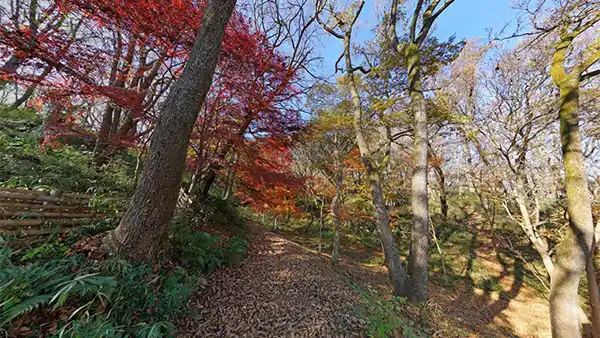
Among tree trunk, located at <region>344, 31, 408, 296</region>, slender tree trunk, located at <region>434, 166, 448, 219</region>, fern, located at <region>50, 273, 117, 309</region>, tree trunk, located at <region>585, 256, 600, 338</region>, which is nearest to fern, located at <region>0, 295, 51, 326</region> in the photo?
fern, located at <region>50, 273, 117, 309</region>

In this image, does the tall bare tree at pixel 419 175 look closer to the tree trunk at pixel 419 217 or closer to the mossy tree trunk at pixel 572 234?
the tree trunk at pixel 419 217

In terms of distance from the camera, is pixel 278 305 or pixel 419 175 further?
pixel 419 175

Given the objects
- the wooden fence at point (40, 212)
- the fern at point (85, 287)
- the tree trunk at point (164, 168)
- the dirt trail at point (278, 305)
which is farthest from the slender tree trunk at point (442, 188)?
the wooden fence at point (40, 212)

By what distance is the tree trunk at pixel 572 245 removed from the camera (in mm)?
3150

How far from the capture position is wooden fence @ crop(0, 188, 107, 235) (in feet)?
7.42

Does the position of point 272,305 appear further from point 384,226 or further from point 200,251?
point 384,226

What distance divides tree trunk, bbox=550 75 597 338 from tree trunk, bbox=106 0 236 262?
5869 mm

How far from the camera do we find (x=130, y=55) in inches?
187

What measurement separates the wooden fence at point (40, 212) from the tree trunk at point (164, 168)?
845mm

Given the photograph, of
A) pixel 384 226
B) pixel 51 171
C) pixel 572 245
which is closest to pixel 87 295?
pixel 51 171

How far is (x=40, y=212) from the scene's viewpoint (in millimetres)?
2484

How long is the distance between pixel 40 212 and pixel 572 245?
24.6 ft

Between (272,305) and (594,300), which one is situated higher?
(594,300)

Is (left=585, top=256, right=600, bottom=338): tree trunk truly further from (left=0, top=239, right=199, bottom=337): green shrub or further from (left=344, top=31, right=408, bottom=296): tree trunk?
(left=0, top=239, right=199, bottom=337): green shrub
